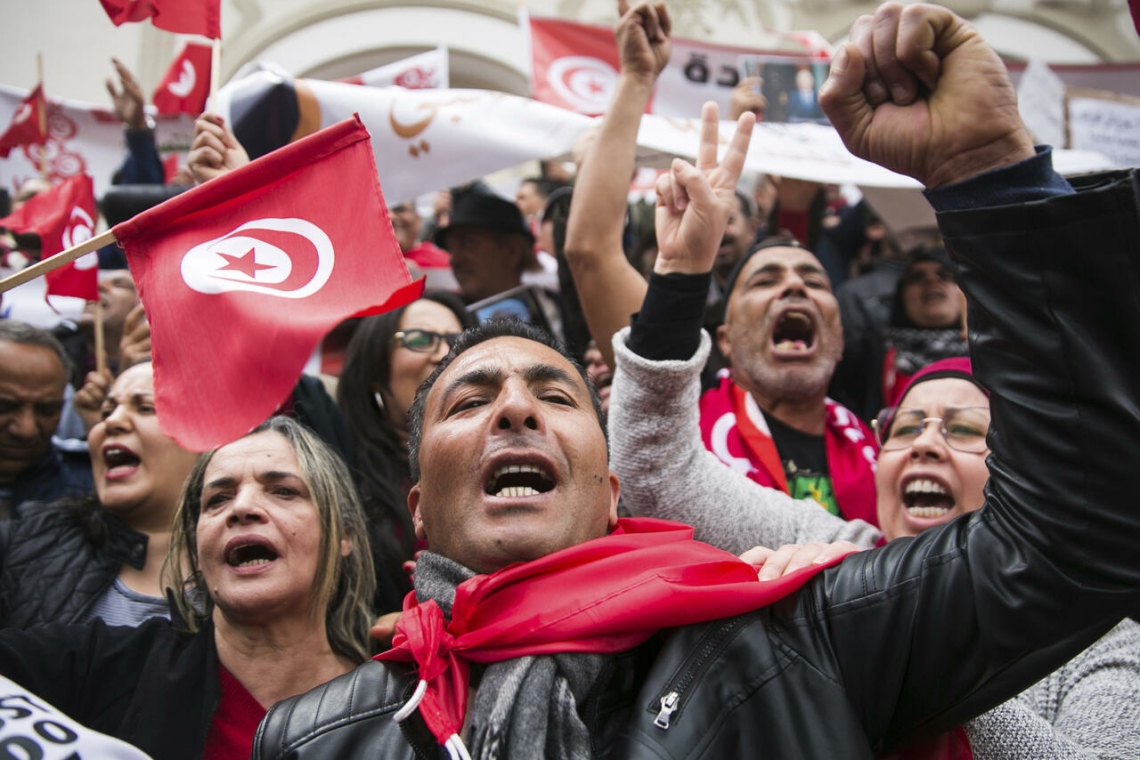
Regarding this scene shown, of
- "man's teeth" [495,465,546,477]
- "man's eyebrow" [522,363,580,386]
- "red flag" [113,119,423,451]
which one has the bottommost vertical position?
"man's teeth" [495,465,546,477]

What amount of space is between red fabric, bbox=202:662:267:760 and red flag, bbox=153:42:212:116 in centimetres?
376

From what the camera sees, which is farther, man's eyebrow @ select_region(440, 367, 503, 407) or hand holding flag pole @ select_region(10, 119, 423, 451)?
man's eyebrow @ select_region(440, 367, 503, 407)

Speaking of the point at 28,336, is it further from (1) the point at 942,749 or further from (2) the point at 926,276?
(2) the point at 926,276

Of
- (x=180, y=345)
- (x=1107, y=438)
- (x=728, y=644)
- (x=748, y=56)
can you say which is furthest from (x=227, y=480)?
(x=748, y=56)

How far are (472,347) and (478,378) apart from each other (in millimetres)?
166

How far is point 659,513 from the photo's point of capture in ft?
8.04

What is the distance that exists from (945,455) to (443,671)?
4.72 feet

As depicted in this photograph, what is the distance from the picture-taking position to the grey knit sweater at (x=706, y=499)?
215 cm

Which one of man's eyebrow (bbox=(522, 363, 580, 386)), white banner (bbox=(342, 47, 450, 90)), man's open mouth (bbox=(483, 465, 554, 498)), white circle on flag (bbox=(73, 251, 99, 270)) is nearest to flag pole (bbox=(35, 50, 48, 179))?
white banner (bbox=(342, 47, 450, 90))

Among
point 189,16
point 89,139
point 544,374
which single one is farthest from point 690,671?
point 89,139

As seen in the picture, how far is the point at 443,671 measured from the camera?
1669mm

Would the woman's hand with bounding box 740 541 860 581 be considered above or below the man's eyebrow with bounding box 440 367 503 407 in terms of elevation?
below

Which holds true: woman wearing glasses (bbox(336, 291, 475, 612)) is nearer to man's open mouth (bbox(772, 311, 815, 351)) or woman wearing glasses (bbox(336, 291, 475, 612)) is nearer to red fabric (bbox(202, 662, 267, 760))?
red fabric (bbox(202, 662, 267, 760))

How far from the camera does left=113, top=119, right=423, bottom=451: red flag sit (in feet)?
5.82
